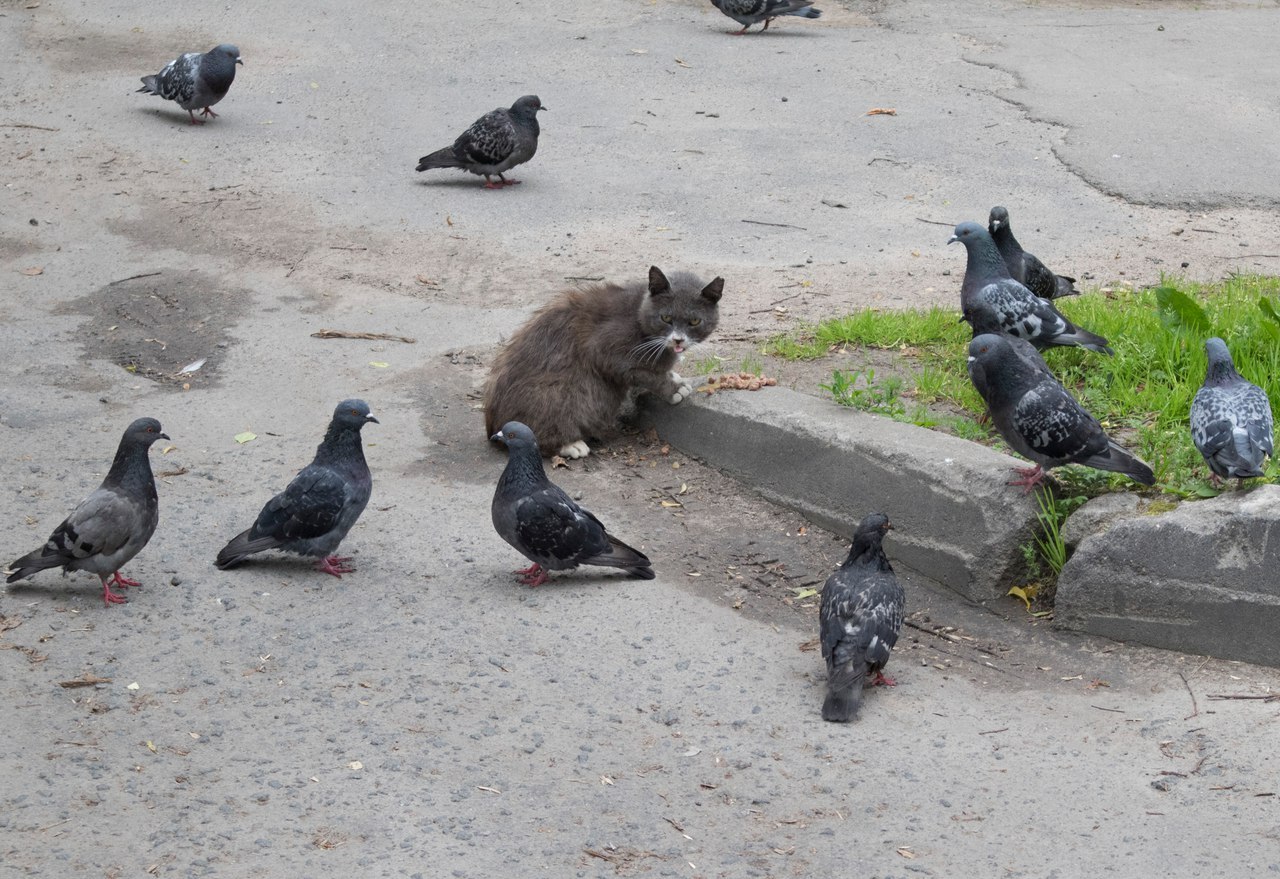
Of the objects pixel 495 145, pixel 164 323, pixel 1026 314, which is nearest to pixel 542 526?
pixel 1026 314

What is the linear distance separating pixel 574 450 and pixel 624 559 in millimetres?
1379

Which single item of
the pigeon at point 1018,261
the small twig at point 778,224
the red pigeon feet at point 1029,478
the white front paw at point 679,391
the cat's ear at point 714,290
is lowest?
the white front paw at point 679,391

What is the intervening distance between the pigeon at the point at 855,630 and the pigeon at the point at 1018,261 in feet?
9.98

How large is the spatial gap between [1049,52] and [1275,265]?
5619mm

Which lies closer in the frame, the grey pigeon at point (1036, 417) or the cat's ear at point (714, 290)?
the grey pigeon at point (1036, 417)

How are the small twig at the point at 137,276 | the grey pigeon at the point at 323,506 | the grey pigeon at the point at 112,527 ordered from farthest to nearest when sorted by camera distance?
the small twig at the point at 137,276 < the grey pigeon at the point at 323,506 < the grey pigeon at the point at 112,527

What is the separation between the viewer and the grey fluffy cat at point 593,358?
7.03m

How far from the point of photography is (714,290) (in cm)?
725

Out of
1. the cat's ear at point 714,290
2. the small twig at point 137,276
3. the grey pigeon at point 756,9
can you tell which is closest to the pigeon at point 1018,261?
the cat's ear at point 714,290

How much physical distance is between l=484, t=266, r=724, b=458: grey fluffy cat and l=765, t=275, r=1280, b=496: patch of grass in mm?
773

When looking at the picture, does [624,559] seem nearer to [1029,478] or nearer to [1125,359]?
[1029,478]

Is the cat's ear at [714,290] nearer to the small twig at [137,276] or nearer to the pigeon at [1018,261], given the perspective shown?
the pigeon at [1018,261]

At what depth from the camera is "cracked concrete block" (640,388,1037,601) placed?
229 inches

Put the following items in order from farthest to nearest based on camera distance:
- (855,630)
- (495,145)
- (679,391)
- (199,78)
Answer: (199,78)
(495,145)
(679,391)
(855,630)
